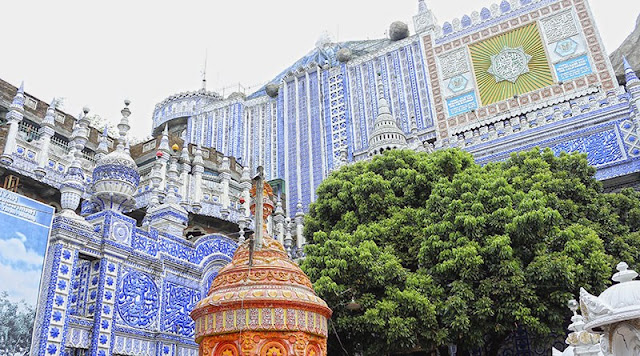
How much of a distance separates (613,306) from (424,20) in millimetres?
24234

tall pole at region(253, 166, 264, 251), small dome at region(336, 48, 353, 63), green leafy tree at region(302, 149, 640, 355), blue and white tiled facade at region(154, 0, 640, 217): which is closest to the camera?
tall pole at region(253, 166, 264, 251)

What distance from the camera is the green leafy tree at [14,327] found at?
23.2ft

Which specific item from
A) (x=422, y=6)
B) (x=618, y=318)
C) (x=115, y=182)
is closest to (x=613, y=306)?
(x=618, y=318)

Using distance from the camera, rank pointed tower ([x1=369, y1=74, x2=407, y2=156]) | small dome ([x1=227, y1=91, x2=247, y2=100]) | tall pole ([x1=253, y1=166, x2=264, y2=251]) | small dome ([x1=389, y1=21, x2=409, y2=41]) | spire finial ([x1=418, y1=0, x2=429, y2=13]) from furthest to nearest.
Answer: small dome ([x1=227, y1=91, x2=247, y2=100]) → small dome ([x1=389, y1=21, x2=409, y2=41]) → spire finial ([x1=418, y1=0, x2=429, y2=13]) → pointed tower ([x1=369, y1=74, x2=407, y2=156]) → tall pole ([x1=253, y1=166, x2=264, y2=251])

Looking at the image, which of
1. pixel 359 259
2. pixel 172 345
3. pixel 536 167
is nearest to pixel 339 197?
pixel 359 259

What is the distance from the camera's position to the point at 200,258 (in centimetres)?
1056

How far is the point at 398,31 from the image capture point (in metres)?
29.8

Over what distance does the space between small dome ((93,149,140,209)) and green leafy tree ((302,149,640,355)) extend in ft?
12.8

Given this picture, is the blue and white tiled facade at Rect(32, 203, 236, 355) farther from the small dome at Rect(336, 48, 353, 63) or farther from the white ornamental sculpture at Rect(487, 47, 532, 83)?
the small dome at Rect(336, 48, 353, 63)

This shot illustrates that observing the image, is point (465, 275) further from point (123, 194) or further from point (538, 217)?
point (123, 194)

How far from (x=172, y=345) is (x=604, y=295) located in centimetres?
712

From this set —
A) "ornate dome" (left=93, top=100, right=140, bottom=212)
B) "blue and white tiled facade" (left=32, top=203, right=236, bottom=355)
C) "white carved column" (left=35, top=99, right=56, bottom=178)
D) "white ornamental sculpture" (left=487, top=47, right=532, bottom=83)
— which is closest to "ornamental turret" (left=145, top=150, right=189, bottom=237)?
"blue and white tiled facade" (left=32, top=203, right=236, bottom=355)

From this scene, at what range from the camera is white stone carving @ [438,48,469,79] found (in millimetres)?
23656

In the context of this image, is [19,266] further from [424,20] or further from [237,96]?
[237,96]
